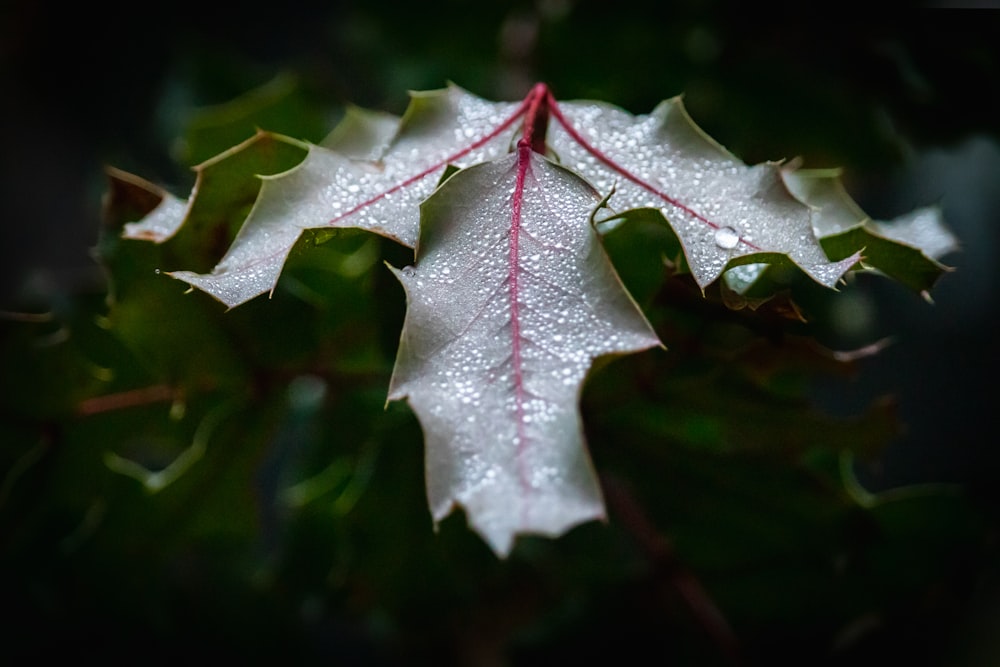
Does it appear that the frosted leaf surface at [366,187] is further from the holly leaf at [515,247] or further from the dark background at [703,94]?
the dark background at [703,94]

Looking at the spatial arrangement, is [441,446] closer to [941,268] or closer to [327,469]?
[941,268]

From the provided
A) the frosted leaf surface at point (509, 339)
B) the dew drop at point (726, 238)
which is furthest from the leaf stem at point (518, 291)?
the dew drop at point (726, 238)

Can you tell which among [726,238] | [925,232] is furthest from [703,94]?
[726,238]

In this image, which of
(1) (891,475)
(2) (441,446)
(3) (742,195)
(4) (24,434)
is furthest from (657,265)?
(1) (891,475)

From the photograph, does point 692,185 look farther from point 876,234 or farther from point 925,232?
point 925,232

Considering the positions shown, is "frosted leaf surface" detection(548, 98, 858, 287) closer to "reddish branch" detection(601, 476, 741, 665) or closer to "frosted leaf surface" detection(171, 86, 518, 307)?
"frosted leaf surface" detection(171, 86, 518, 307)

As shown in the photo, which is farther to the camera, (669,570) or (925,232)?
(669,570)

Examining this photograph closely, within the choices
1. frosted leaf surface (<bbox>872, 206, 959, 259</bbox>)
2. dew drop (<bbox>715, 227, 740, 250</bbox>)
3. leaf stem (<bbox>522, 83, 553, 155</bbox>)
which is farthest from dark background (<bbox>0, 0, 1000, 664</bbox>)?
dew drop (<bbox>715, 227, 740, 250</bbox>)
